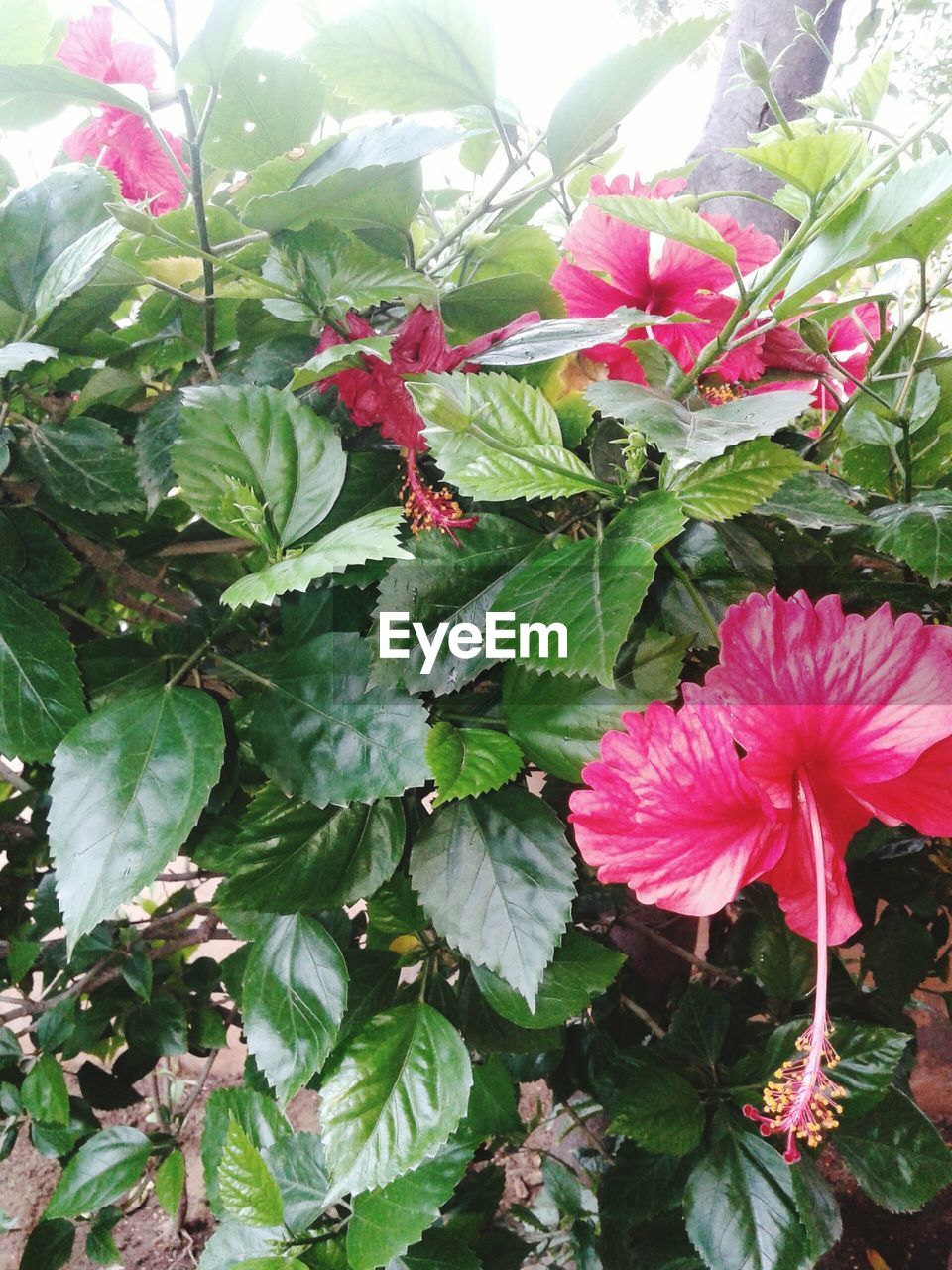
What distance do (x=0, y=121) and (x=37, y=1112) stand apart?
0.76 meters

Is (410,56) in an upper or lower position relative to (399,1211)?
upper

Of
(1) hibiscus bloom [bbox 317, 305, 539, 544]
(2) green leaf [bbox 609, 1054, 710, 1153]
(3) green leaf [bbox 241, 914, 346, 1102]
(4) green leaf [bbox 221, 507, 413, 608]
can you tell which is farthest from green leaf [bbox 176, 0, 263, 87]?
(2) green leaf [bbox 609, 1054, 710, 1153]

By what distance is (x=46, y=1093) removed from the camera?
714 millimetres

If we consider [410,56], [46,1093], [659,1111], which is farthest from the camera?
[46,1093]

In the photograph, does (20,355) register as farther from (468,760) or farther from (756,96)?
(756,96)

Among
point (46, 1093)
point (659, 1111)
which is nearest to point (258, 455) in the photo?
point (659, 1111)

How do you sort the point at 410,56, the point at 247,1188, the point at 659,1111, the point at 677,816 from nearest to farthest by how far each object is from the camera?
the point at 677,816 < the point at 410,56 < the point at 247,1188 < the point at 659,1111

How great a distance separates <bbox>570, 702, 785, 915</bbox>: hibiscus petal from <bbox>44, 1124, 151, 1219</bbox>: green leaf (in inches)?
26.9

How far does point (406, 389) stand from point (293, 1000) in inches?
13.1

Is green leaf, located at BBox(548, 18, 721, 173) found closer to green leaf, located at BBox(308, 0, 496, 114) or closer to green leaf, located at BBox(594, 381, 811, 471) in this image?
green leaf, located at BBox(308, 0, 496, 114)

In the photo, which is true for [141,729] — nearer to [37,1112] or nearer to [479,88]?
[479,88]

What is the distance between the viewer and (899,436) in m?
0.49

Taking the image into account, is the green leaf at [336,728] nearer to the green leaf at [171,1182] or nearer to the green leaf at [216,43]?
the green leaf at [216,43]

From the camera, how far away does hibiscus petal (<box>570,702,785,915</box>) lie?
0.95 feet
